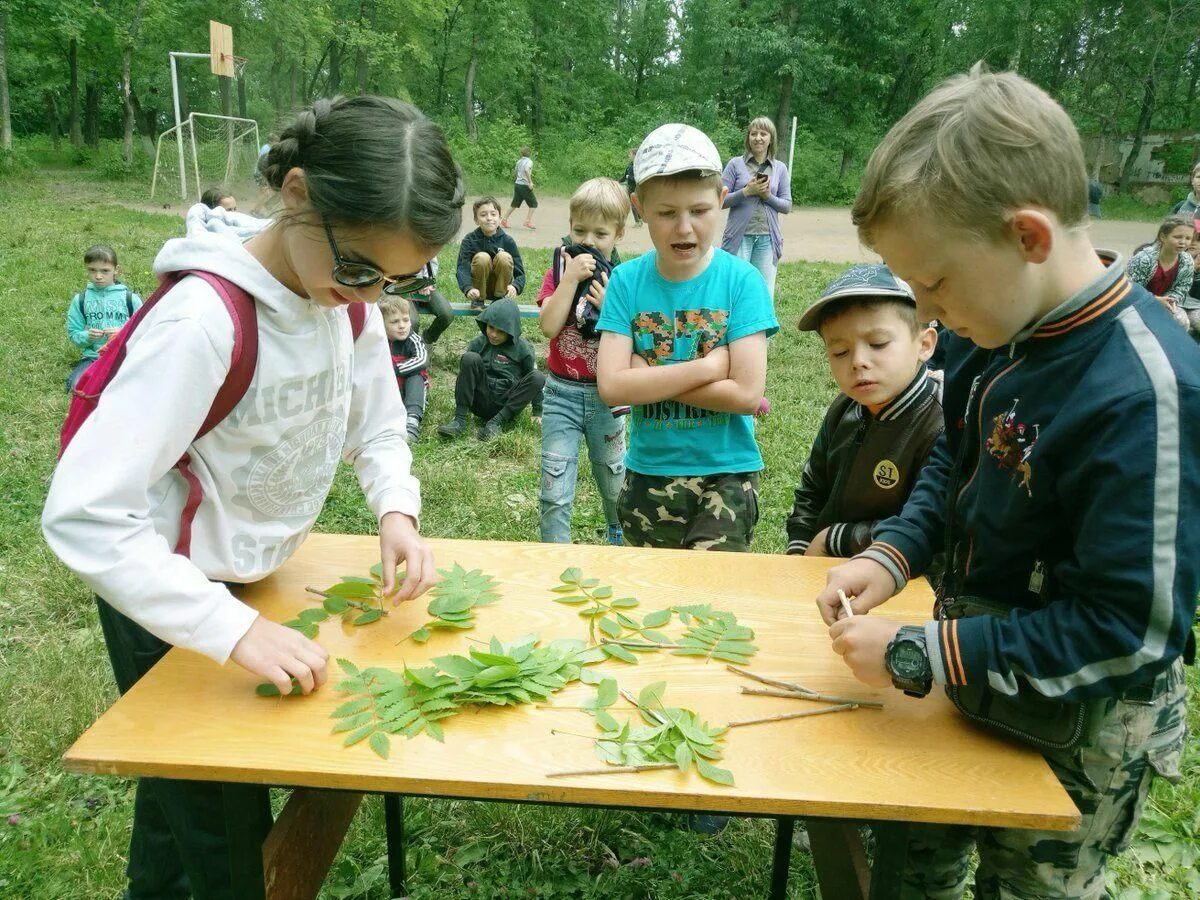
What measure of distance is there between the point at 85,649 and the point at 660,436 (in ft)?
7.88

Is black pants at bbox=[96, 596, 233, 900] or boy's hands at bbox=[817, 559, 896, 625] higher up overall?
boy's hands at bbox=[817, 559, 896, 625]

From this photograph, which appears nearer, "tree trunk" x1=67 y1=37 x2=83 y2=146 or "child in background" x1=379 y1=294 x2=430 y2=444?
"child in background" x1=379 y1=294 x2=430 y2=444

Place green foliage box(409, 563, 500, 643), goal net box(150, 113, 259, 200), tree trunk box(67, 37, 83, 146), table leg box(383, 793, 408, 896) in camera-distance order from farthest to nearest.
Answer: tree trunk box(67, 37, 83, 146) → goal net box(150, 113, 259, 200) → table leg box(383, 793, 408, 896) → green foliage box(409, 563, 500, 643)

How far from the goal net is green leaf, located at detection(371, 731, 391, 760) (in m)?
18.4

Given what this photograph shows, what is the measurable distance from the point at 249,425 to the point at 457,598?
1.78 feet

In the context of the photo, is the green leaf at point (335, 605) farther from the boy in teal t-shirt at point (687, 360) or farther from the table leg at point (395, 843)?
the boy in teal t-shirt at point (687, 360)

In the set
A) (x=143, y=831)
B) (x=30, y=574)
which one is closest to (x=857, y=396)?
(x=143, y=831)

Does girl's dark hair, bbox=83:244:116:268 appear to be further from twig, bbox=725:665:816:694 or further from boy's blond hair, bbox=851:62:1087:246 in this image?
boy's blond hair, bbox=851:62:1087:246

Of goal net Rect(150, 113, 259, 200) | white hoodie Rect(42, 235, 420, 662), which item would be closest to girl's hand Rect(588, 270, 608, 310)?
white hoodie Rect(42, 235, 420, 662)

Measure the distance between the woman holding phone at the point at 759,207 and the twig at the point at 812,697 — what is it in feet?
25.4

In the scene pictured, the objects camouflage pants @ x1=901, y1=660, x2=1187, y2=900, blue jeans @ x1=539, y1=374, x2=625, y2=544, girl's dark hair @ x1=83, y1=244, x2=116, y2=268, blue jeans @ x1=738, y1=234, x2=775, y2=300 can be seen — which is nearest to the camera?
camouflage pants @ x1=901, y1=660, x2=1187, y2=900

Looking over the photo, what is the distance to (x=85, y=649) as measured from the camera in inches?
133

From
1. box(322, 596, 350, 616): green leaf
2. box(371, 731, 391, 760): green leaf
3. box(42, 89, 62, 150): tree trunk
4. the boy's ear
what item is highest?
box(42, 89, 62, 150): tree trunk

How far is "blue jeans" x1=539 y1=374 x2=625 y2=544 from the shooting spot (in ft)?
12.2
